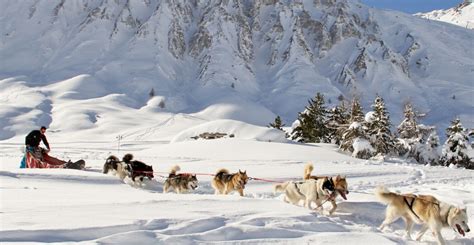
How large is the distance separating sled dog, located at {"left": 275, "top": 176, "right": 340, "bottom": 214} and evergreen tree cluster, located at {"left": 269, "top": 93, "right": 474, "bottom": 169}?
822 inches

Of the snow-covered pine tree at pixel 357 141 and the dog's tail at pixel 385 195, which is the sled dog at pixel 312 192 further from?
the snow-covered pine tree at pixel 357 141

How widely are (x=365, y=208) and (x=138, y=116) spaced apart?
207 feet

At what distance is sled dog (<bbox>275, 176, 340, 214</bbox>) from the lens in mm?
8859

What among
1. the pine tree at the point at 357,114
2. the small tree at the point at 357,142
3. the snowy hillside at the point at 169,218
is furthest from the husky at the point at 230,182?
the pine tree at the point at 357,114

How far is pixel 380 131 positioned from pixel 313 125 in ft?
31.2

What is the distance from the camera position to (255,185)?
14.7 meters

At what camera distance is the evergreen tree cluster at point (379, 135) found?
31094 mm

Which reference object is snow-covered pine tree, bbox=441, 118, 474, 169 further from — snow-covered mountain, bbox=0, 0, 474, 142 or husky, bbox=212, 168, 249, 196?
snow-covered mountain, bbox=0, 0, 474, 142

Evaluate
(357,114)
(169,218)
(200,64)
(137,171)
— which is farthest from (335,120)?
(200,64)

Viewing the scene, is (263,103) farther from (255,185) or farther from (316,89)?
(255,185)

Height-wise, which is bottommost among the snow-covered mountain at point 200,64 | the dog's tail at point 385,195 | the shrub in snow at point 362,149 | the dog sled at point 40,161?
the dog's tail at point 385,195

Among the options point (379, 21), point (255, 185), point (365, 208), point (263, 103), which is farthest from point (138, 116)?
point (379, 21)

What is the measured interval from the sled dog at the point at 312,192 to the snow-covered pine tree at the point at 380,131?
22824 mm

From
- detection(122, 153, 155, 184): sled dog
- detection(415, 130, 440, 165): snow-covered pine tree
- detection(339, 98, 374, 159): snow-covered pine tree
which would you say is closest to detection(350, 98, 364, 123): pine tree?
detection(339, 98, 374, 159): snow-covered pine tree
